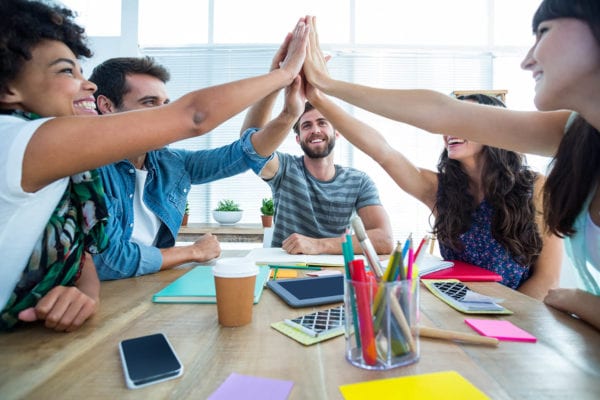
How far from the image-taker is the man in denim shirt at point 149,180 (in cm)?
107

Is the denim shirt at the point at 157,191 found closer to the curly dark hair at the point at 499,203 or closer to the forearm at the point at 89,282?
the forearm at the point at 89,282

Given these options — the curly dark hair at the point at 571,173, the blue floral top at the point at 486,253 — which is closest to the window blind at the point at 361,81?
the blue floral top at the point at 486,253

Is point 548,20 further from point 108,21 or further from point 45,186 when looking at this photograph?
point 108,21

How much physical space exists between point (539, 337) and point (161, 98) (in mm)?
1462

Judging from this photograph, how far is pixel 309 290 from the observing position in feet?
2.78

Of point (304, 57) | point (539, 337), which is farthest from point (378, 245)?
point (539, 337)

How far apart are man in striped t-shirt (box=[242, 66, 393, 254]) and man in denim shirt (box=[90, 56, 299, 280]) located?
330 millimetres

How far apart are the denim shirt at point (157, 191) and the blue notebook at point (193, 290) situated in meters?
0.18

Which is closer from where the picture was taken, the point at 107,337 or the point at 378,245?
the point at 107,337

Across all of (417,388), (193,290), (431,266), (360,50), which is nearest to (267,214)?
(360,50)

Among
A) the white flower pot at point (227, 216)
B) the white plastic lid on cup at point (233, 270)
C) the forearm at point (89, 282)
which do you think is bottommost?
the white flower pot at point (227, 216)

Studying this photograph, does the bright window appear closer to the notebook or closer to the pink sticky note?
the notebook

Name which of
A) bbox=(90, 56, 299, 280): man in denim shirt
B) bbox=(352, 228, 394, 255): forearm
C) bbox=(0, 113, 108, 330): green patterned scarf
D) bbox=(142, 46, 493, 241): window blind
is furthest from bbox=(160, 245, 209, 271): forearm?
bbox=(142, 46, 493, 241): window blind

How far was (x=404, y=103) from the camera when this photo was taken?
115 cm
